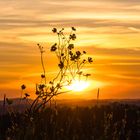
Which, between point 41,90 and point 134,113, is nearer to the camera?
point 41,90

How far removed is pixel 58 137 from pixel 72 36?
173 inches

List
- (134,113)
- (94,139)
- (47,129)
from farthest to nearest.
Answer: (134,113) → (47,129) → (94,139)

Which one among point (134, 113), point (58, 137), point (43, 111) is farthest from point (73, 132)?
point (134, 113)

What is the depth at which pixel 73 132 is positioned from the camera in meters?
14.7

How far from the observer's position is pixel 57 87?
17578 millimetres

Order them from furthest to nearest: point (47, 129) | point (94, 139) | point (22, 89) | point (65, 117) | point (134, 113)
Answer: point (134, 113) → point (65, 117) → point (22, 89) → point (47, 129) → point (94, 139)

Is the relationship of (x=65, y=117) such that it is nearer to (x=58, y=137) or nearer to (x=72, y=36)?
(x=72, y=36)

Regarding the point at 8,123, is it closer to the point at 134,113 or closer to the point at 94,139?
the point at 134,113

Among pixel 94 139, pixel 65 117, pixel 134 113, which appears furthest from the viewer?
pixel 134 113

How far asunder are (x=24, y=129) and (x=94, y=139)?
1.77m

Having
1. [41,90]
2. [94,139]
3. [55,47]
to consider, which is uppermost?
[55,47]

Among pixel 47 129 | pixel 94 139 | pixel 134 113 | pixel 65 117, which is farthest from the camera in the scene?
pixel 134 113

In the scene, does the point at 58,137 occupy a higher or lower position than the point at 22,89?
lower

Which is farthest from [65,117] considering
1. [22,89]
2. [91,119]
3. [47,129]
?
[47,129]
